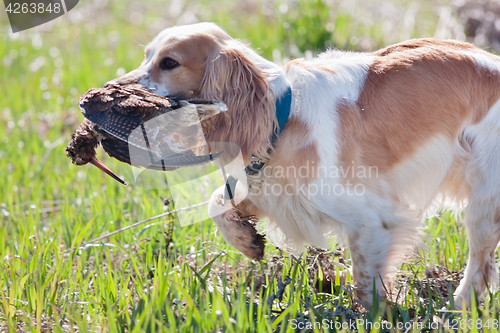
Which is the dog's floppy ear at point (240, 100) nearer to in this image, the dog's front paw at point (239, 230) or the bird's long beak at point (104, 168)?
the dog's front paw at point (239, 230)

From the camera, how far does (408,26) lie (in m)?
6.98

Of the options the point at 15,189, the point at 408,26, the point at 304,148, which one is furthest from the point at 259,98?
the point at 408,26

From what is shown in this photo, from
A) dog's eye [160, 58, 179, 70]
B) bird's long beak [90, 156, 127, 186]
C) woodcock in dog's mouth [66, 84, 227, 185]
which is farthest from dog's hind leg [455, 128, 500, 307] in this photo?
bird's long beak [90, 156, 127, 186]

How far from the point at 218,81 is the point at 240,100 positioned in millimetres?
143

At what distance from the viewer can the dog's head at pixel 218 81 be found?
2.43 m

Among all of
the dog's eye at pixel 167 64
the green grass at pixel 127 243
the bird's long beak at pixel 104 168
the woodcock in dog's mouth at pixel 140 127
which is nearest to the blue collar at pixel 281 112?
the woodcock in dog's mouth at pixel 140 127

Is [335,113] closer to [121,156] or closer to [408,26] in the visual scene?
[121,156]

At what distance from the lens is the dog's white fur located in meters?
2.44

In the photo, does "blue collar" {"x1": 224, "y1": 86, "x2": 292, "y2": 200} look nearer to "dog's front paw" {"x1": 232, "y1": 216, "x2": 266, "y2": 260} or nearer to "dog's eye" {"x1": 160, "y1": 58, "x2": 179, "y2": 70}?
"dog's front paw" {"x1": 232, "y1": 216, "x2": 266, "y2": 260}

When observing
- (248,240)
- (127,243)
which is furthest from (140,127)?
(127,243)

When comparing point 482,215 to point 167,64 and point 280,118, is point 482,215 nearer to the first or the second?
point 280,118

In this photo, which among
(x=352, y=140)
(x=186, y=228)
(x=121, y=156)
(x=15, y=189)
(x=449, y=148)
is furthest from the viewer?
(x=15, y=189)

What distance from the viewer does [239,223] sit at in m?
2.65

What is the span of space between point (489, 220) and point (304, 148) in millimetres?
1130
